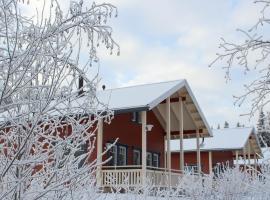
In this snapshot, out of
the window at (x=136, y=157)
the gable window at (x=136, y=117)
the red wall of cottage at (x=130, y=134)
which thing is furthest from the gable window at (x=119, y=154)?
the gable window at (x=136, y=117)

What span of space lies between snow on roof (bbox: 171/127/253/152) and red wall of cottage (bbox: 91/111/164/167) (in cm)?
684

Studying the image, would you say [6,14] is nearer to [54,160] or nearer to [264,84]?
[54,160]

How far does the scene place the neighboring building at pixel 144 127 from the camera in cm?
1681

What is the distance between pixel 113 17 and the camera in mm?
2648

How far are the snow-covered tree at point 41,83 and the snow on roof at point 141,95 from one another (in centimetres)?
1280

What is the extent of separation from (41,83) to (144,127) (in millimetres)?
14034

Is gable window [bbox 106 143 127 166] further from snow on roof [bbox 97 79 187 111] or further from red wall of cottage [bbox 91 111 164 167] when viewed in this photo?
snow on roof [bbox 97 79 187 111]

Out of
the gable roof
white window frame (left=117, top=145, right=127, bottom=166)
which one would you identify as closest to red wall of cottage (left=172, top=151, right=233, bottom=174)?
the gable roof

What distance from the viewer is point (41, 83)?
263 centimetres

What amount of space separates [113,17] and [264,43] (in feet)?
6.12

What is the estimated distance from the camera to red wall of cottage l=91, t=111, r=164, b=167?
1981cm

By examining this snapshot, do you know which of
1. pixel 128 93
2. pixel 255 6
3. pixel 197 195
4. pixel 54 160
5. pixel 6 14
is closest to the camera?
pixel 6 14

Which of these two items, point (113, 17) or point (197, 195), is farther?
point (197, 195)

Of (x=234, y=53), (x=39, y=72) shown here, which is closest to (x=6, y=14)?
(x=39, y=72)
